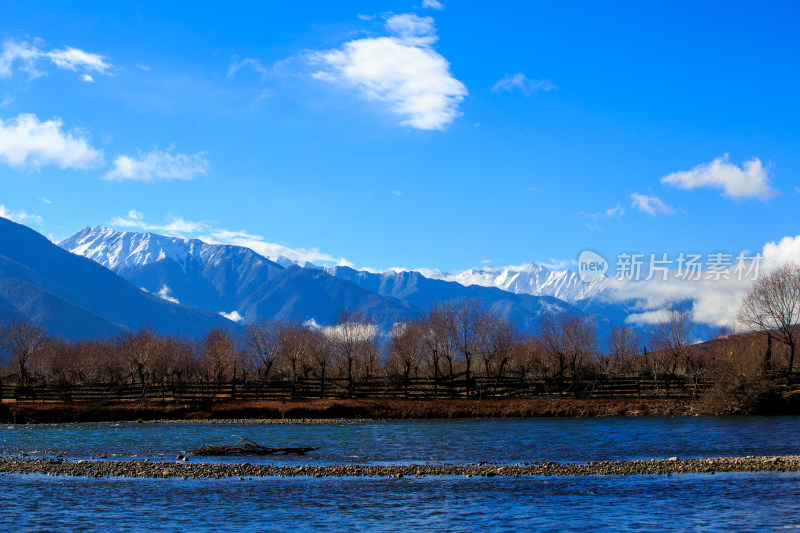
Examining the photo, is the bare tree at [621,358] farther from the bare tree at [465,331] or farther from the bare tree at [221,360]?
the bare tree at [221,360]

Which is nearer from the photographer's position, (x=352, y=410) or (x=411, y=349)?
(x=352, y=410)

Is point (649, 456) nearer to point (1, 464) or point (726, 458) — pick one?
point (726, 458)

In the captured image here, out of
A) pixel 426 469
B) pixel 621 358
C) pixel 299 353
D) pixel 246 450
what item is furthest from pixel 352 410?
pixel 621 358

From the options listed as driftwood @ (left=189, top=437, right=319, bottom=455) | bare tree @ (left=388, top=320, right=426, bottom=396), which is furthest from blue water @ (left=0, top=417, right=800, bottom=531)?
bare tree @ (left=388, top=320, right=426, bottom=396)

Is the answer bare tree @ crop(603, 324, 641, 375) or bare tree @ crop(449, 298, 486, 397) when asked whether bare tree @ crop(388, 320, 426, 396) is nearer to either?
bare tree @ crop(449, 298, 486, 397)

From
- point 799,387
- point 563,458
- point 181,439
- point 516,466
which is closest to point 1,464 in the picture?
point 181,439

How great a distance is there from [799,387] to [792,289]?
13.2 m

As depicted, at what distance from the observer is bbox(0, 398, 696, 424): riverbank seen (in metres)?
52.9

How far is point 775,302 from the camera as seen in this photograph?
208ft

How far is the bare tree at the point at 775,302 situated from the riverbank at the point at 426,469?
40482 mm

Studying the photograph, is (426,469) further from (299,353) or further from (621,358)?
(621,358)

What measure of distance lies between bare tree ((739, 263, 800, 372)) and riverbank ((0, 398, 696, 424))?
15545mm

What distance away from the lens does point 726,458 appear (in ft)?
90.7

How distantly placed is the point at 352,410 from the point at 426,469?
28299 mm
